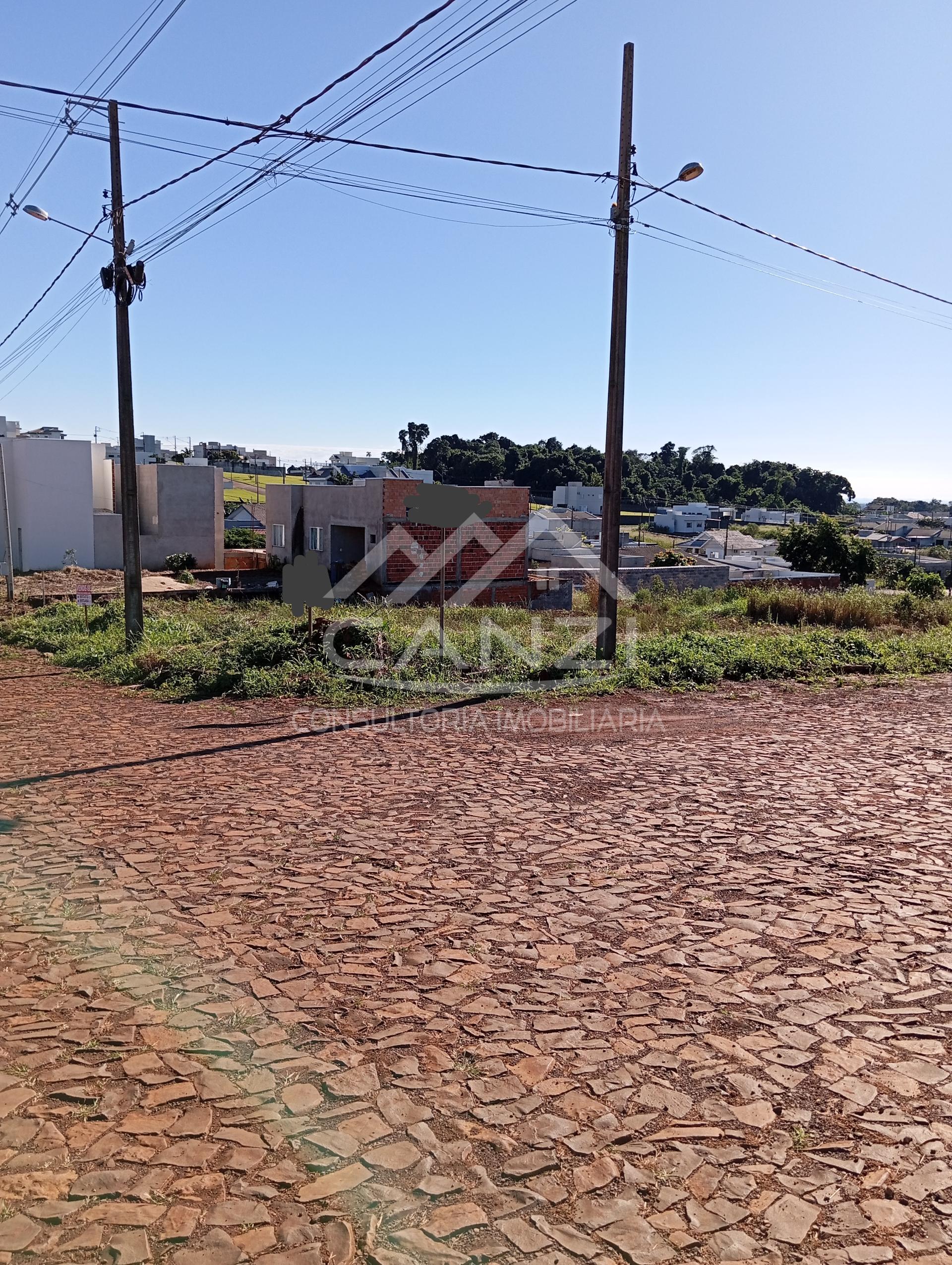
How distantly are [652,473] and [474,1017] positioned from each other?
12972 centimetres

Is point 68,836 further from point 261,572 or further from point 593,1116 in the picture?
point 261,572

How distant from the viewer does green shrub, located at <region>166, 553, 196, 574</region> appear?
32594 millimetres

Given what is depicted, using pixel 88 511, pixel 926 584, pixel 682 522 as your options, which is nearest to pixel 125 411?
pixel 88 511

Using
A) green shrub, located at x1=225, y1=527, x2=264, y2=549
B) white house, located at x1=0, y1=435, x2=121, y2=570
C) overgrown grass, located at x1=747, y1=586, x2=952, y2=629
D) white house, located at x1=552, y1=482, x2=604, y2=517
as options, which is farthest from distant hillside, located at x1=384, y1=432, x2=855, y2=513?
overgrown grass, located at x1=747, y1=586, x2=952, y2=629

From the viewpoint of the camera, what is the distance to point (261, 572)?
101 feet

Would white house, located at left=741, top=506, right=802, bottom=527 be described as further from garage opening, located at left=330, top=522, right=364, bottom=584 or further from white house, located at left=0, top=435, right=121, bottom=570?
white house, located at left=0, top=435, right=121, bottom=570

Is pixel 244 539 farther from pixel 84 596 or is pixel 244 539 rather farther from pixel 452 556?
pixel 84 596

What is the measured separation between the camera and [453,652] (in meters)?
11.4

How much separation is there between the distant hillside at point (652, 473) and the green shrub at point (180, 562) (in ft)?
125

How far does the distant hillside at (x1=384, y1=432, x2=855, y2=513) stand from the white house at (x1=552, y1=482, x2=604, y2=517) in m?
5.55

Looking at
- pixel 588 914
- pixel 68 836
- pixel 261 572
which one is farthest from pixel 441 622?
pixel 261 572

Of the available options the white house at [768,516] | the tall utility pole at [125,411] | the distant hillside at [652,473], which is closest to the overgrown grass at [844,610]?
the tall utility pole at [125,411]

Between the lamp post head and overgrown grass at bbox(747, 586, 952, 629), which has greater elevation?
the lamp post head

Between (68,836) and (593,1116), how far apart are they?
4040 mm
